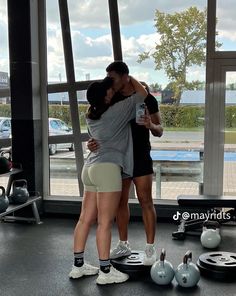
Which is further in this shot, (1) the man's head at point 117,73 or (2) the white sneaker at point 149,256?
(2) the white sneaker at point 149,256

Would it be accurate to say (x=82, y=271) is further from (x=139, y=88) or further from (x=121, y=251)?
(x=139, y=88)

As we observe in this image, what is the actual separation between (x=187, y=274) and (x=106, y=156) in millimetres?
852

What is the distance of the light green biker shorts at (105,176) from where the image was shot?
2379 mm

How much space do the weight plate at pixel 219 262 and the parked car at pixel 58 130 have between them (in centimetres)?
211

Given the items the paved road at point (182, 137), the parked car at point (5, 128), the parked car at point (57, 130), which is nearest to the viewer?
the paved road at point (182, 137)

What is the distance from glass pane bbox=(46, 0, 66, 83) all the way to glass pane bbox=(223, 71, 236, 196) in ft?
5.66

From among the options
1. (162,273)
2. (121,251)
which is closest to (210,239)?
(121,251)

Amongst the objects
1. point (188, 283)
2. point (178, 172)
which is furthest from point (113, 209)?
point (178, 172)

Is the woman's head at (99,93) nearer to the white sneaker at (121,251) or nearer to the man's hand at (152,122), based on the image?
the man's hand at (152,122)

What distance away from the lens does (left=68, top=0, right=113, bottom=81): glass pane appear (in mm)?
4254

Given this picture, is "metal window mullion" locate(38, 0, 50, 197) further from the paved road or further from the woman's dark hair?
the woman's dark hair

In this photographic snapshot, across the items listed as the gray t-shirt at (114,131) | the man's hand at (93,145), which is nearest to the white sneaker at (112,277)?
the gray t-shirt at (114,131)

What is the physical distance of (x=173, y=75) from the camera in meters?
4.20

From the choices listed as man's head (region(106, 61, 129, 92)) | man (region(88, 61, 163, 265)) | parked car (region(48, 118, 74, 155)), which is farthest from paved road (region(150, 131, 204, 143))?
man's head (region(106, 61, 129, 92))
